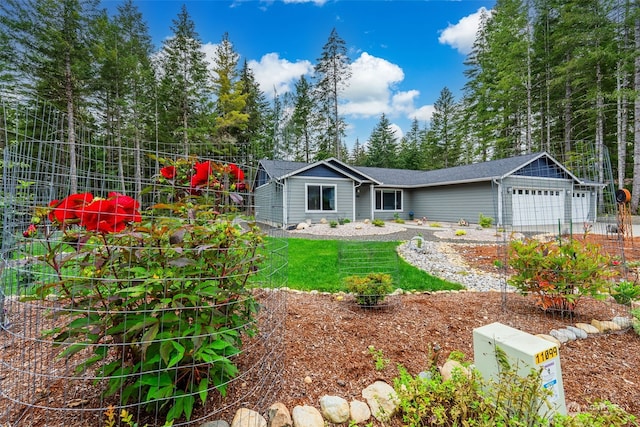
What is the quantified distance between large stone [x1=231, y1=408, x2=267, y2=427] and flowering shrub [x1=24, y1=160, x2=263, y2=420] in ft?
0.66

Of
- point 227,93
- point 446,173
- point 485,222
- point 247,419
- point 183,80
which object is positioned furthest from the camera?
point 227,93

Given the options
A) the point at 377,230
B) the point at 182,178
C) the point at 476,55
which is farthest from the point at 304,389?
the point at 476,55

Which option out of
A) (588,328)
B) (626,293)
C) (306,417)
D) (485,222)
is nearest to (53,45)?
(306,417)

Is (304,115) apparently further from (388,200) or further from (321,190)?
(321,190)

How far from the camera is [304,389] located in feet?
5.40

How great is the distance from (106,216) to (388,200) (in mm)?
14978

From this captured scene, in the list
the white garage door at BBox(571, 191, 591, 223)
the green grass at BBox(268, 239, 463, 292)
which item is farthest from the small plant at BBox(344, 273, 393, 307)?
the white garage door at BBox(571, 191, 591, 223)

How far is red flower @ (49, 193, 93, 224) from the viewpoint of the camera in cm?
110

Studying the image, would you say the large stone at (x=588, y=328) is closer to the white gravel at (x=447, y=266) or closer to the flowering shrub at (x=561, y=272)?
the flowering shrub at (x=561, y=272)

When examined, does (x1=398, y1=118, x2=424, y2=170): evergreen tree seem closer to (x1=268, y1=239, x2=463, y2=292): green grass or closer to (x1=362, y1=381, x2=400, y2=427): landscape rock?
(x1=268, y1=239, x2=463, y2=292): green grass

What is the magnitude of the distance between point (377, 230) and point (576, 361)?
27.8 ft

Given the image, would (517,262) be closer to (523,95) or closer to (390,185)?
(390,185)

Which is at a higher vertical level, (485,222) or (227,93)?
(227,93)

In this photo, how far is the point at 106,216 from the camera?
3.63 ft
